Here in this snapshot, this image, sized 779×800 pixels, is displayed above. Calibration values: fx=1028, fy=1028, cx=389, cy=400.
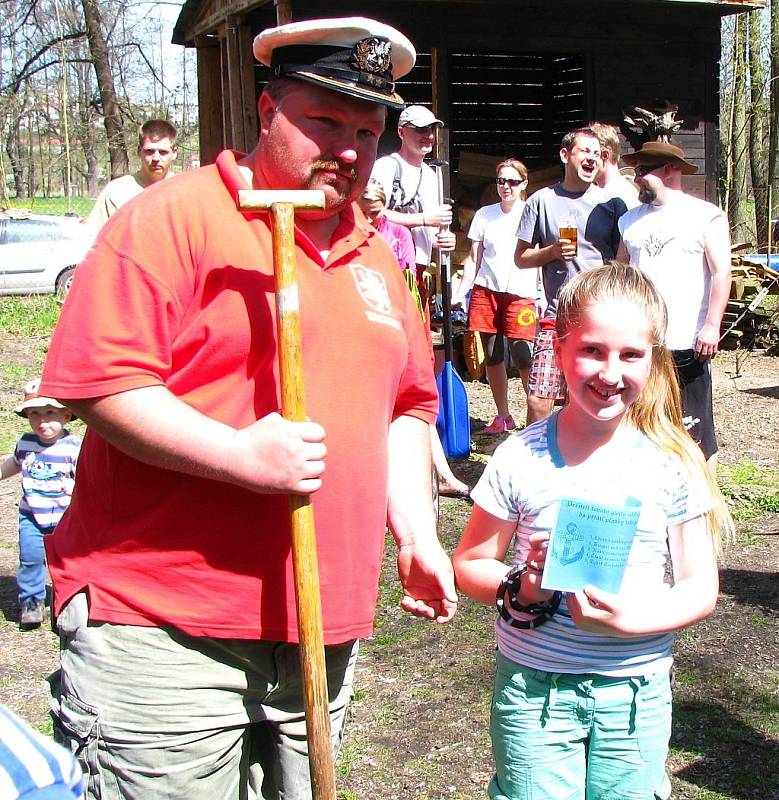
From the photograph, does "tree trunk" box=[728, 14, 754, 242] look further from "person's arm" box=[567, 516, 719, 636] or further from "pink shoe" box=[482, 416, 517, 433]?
"person's arm" box=[567, 516, 719, 636]

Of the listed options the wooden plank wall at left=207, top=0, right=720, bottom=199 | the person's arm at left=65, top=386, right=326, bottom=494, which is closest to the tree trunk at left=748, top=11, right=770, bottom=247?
the wooden plank wall at left=207, top=0, right=720, bottom=199

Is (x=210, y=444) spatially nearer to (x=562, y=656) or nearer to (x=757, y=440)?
(x=562, y=656)

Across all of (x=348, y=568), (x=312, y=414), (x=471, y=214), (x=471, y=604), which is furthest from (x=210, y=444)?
(x=471, y=214)

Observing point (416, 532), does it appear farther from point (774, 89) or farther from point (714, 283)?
point (774, 89)

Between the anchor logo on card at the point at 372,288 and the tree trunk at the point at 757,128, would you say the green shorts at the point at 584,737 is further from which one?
the tree trunk at the point at 757,128

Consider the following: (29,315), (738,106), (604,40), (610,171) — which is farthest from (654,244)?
(738,106)

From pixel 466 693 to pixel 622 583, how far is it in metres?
1.92

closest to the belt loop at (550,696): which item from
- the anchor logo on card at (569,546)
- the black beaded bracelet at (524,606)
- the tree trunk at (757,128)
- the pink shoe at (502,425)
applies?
the black beaded bracelet at (524,606)

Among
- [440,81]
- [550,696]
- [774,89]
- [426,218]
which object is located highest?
[774,89]

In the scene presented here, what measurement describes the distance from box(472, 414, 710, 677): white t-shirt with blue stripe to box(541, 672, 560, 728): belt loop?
0.05 ft

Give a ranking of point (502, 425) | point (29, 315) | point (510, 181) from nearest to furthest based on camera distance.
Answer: point (502, 425), point (510, 181), point (29, 315)

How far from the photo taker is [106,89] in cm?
2403

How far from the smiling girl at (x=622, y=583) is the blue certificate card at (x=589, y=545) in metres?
0.11

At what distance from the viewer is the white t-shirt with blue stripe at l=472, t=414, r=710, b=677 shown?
2262 mm
